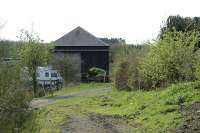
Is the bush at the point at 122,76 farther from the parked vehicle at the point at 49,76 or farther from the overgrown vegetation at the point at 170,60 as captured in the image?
the parked vehicle at the point at 49,76

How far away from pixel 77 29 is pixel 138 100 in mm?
53599

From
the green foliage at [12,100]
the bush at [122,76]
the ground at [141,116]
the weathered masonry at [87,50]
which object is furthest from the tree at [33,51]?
the green foliage at [12,100]

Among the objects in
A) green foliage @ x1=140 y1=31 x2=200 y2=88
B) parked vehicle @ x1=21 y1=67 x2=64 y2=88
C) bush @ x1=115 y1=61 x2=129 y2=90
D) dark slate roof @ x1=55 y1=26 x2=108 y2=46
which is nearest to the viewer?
green foliage @ x1=140 y1=31 x2=200 y2=88

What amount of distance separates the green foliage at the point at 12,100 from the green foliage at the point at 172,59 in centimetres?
2139

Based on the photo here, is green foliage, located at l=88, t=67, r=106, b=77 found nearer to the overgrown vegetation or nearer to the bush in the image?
the bush

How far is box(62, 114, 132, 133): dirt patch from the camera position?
20.6 meters

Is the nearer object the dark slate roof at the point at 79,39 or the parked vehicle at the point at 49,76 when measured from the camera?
the parked vehicle at the point at 49,76

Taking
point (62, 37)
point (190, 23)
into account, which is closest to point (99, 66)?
point (62, 37)

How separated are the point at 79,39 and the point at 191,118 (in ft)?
201

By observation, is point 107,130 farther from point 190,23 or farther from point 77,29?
point 77,29

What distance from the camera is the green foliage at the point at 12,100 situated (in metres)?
11.4

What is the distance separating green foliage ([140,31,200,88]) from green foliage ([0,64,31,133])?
21.4m

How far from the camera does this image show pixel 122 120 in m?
23.6

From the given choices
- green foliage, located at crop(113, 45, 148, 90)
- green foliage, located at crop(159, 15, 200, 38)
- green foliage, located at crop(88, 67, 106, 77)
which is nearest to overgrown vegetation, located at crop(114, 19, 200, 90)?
green foliage, located at crop(113, 45, 148, 90)
